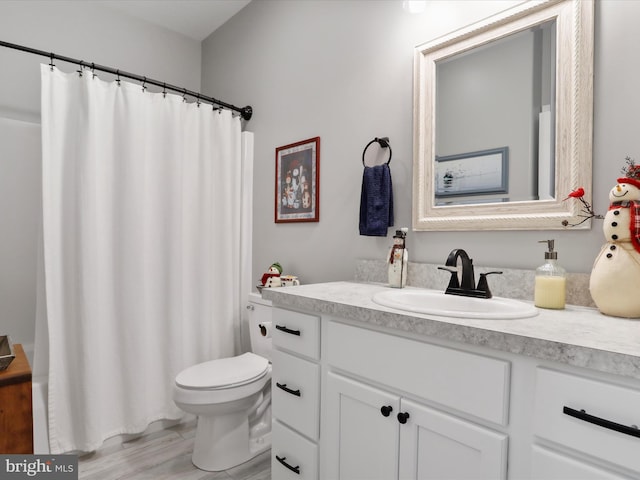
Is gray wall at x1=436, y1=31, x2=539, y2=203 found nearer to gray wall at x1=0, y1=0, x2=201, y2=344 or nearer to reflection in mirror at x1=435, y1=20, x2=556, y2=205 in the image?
reflection in mirror at x1=435, y1=20, x2=556, y2=205

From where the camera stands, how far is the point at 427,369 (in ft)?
3.17

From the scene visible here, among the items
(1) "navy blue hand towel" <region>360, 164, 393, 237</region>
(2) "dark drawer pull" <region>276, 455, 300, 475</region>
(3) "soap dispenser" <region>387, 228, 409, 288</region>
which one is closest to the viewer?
(2) "dark drawer pull" <region>276, 455, 300, 475</region>

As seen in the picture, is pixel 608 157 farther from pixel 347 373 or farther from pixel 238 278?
pixel 238 278

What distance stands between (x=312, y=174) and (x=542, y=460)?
1.63 metres

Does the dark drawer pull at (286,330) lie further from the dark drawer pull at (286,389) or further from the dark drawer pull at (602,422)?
the dark drawer pull at (602,422)

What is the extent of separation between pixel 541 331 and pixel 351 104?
141 centimetres

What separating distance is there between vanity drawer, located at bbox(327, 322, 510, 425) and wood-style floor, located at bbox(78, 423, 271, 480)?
1.03 metres

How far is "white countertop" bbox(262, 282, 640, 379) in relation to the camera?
699mm

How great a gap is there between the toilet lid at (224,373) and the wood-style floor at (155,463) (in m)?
0.45

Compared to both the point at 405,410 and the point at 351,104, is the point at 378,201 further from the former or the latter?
the point at 405,410

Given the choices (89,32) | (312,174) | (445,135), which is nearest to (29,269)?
(89,32)

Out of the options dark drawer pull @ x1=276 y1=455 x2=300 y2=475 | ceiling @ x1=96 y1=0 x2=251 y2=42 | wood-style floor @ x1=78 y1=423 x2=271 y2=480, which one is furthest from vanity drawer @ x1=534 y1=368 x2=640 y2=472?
ceiling @ x1=96 y1=0 x2=251 y2=42

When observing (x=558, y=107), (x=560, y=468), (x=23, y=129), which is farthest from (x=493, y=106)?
(x=23, y=129)

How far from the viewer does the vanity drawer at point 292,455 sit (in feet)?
4.26
